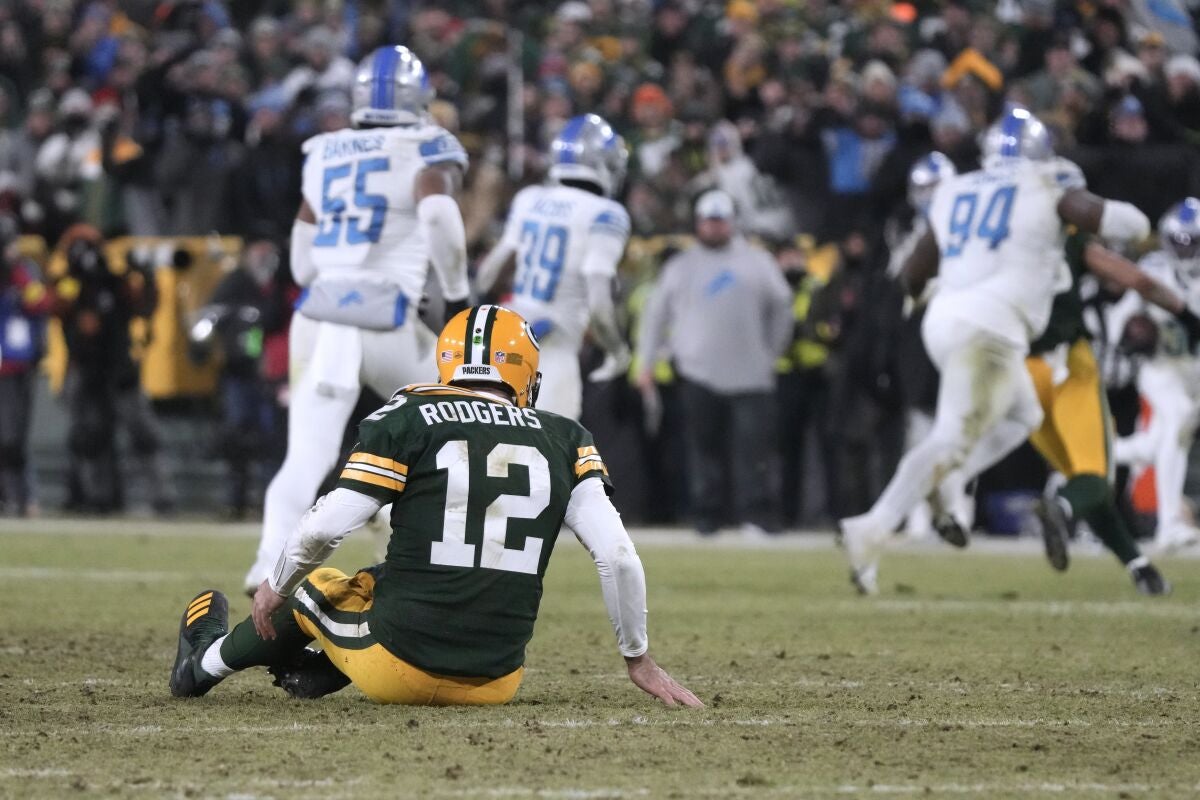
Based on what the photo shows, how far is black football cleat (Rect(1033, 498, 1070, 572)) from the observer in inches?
416

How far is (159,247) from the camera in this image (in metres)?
19.3

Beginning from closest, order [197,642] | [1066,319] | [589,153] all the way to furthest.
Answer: [197,642], [1066,319], [589,153]

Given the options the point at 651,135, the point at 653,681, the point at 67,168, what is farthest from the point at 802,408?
the point at 653,681

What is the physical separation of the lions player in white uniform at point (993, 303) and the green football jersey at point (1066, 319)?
116 millimetres

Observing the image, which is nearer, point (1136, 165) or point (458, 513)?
point (458, 513)

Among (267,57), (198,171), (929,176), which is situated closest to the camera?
(929,176)

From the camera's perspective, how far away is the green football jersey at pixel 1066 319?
429 inches

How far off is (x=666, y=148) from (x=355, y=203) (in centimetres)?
889

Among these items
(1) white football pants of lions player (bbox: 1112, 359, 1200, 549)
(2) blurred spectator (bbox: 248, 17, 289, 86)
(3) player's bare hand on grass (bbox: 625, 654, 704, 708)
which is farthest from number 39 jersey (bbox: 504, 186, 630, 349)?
(2) blurred spectator (bbox: 248, 17, 289, 86)

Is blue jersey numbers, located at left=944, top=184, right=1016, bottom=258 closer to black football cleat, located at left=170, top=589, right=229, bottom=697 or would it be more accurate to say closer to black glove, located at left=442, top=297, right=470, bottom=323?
black glove, located at left=442, top=297, right=470, bottom=323

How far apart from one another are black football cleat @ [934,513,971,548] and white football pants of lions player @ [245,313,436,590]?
114 inches

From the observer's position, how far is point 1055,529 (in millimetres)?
10555

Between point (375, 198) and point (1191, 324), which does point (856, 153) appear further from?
point (375, 198)

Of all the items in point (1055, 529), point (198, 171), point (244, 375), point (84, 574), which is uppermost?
point (198, 171)
